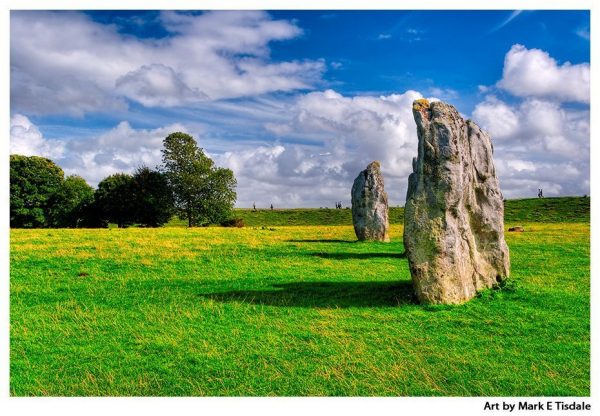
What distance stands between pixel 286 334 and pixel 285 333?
69 mm

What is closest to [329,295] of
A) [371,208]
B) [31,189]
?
[371,208]

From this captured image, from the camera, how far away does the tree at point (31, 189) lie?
220 ft

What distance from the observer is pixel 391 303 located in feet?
52.0

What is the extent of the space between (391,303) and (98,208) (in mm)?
64636

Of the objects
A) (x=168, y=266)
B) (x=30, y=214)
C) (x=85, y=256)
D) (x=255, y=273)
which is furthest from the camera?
(x=30, y=214)

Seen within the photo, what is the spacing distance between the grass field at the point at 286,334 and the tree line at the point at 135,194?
45871mm

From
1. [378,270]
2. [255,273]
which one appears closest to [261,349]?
[255,273]

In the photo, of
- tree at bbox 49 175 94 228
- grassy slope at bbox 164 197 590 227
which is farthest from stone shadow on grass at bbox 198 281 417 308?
grassy slope at bbox 164 197 590 227

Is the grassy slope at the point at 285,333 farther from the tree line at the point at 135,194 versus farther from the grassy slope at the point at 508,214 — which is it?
the grassy slope at the point at 508,214

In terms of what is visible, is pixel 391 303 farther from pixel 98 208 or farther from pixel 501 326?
pixel 98 208

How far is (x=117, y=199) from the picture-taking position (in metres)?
69.0

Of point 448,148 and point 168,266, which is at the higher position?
point 448,148

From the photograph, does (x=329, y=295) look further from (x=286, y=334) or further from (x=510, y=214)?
(x=510, y=214)

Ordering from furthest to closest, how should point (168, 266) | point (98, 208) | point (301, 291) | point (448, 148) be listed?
1. point (98, 208)
2. point (168, 266)
3. point (301, 291)
4. point (448, 148)
